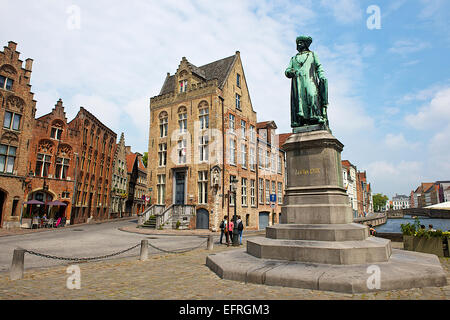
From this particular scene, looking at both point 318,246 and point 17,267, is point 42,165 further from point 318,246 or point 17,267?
point 318,246

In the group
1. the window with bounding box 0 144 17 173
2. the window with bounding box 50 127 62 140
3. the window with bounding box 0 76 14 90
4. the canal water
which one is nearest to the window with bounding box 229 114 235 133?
the window with bounding box 50 127 62 140

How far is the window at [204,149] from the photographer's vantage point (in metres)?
25.9

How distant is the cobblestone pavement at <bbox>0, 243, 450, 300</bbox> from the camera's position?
4.77 metres

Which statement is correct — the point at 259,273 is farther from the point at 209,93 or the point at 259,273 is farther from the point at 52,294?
the point at 209,93

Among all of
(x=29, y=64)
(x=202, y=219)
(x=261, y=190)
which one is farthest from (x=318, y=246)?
(x=29, y=64)

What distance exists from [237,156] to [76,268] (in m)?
20.6

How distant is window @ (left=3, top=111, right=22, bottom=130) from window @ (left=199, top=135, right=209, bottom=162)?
55.2ft

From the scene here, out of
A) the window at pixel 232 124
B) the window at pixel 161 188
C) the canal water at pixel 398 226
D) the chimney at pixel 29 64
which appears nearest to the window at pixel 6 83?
the chimney at pixel 29 64

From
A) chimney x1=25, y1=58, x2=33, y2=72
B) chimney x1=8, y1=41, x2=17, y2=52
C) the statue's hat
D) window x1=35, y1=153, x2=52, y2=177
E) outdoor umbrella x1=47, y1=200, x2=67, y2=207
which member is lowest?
outdoor umbrella x1=47, y1=200, x2=67, y2=207

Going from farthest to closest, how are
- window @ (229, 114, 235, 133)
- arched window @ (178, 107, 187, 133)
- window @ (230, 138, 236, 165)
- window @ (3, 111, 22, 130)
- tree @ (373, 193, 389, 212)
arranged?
1. tree @ (373, 193, 389, 212)
2. arched window @ (178, 107, 187, 133)
3. window @ (229, 114, 235, 133)
4. window @ (230, 138, 236, 165)
5. window @ (3, 111, 22, 130)

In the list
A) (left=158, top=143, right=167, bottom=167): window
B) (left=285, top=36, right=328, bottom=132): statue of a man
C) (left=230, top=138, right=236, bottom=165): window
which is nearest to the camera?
(left=285, top=36, right=328, bottom=132): statue of a man

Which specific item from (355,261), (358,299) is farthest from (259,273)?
(355,261)

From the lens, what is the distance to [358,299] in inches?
175

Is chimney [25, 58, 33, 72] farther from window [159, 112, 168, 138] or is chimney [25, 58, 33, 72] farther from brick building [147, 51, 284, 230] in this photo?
window [159, 112, 168, 138]
